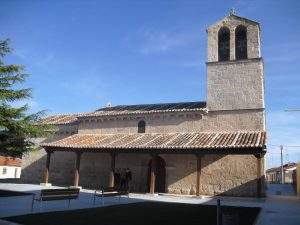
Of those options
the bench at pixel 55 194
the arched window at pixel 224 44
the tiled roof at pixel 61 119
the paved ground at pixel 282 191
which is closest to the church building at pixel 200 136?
the arched window at pixel 224 44

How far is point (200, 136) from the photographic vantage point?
21.5 metres

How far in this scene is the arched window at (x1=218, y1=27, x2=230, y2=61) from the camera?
78.3 ft

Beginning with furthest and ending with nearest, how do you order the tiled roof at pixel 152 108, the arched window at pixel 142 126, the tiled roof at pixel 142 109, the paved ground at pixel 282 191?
the paved ground at pixel 282 191 < the arched window at pixel 142 126 < the tiled roof at pixel 142 109 < the tiled roof at pixel 152 108

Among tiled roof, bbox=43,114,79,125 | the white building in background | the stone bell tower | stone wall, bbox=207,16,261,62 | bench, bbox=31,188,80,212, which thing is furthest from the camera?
the white building in background

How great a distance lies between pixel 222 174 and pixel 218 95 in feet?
18.6

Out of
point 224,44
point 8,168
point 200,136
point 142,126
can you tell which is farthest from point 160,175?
point 8,168

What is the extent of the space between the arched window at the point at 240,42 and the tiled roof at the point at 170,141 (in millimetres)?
5766

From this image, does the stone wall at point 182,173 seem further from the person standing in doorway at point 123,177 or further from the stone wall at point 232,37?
the stone wall at point 232,37

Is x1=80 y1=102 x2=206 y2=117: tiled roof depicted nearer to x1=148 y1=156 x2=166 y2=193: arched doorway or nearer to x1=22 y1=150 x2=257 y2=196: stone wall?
x1=22 y1=150 x2=257 y2=196: stone wall

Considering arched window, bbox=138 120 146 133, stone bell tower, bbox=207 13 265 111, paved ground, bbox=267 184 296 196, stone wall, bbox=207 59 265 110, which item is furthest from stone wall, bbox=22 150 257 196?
paved ground, bbox=267 184 296 196

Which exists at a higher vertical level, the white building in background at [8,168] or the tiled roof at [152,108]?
the tiled roof at [152,108]

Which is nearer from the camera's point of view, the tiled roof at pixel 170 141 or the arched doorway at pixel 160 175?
the tiled roof at pixel 170 141

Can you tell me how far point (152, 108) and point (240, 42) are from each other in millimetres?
8191

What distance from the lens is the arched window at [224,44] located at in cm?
2386
